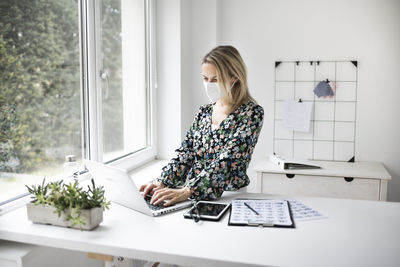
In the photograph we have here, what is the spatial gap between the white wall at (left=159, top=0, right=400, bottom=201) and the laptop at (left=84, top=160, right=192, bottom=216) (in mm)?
1441

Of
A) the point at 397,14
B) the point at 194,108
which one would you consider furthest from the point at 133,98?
the point at 397,14

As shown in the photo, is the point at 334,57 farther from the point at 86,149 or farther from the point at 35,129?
the point at 35,129

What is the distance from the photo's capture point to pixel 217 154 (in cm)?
180

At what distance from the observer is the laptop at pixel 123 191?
1.32 metres

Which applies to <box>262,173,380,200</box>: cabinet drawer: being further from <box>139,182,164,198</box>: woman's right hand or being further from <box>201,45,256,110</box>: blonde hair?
<box>139,182,164,198</box>: woman's right hand

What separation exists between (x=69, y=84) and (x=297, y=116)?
1766 millimetres

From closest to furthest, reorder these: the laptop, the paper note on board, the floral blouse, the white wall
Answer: the laptop
the floral blouse
the white wall
the paper note on board

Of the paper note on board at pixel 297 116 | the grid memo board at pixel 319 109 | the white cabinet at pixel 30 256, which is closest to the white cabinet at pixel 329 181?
the grid memo board at pixel 319 109

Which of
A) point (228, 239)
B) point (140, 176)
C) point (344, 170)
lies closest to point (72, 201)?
point (228, 239)

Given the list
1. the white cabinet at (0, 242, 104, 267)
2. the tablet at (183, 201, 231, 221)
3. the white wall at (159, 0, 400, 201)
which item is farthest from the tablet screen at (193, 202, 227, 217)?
the white wall at (159, 0, 400, 201)

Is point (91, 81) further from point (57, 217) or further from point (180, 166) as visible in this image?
point (57, 217)

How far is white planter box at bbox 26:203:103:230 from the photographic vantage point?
1210mm

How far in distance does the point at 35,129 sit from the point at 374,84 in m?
2.33

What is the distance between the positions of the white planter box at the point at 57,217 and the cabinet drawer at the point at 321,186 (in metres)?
1.56
